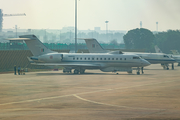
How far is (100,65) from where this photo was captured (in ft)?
188

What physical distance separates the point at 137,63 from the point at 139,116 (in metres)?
37.5

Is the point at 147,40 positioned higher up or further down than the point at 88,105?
higher up

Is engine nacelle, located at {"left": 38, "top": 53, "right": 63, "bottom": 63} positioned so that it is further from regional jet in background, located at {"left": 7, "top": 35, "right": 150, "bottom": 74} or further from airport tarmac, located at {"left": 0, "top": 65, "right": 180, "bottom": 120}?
airport tarmac, located at {"left": 0, "top": 65, "right": 180, "bottom": 120}

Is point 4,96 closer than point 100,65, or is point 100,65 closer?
point 4,96

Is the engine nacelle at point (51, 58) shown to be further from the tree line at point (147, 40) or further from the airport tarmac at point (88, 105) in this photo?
the tree line at point (147, 40)

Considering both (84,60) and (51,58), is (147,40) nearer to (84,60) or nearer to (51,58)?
(84,60)

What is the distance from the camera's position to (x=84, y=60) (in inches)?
2291

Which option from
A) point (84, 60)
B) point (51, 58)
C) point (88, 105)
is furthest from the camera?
point (84, 60)

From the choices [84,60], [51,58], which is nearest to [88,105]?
[84,60]

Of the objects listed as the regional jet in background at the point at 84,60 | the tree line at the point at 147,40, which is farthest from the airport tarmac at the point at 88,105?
the tree line at the point at 147,40

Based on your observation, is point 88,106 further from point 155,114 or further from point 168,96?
point 168,96

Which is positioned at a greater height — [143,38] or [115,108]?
[143,38]

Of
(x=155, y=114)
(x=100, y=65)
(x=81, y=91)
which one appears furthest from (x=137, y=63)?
(x=155, y=114)

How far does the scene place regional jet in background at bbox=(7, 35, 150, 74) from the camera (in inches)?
2234
